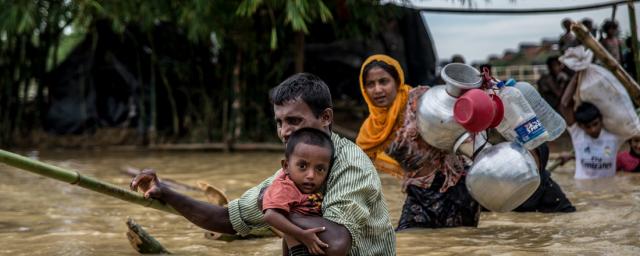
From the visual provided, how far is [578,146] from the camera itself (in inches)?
265

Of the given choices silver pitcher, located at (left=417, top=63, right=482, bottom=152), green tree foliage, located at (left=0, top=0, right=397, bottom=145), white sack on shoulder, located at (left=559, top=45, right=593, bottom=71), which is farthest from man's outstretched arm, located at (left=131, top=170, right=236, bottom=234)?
green tree foliage, located at (left=0, top=0, right=397, bottom=145)

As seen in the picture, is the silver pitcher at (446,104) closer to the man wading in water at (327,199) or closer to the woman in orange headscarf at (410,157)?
the woman in orange headscarf at (410,157)

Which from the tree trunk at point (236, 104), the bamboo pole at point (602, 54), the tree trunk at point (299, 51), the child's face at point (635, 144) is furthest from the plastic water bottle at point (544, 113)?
the tree trunk at point (236, 104)

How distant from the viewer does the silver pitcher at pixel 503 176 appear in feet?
11.6

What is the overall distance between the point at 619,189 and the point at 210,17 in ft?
15.5

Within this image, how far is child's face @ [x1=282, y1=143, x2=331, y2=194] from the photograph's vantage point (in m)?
2.64

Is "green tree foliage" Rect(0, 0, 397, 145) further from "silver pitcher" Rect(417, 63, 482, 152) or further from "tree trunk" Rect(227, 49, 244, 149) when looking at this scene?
"silver pitcher" Rect(417, 63, 482, 152)

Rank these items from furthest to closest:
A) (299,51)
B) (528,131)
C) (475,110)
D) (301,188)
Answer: (299,51) < (528,131) < (475,110) < (301,188)

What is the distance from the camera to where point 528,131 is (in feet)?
12.2

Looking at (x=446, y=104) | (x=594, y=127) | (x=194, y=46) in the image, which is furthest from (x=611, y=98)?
(x=194, y=46)

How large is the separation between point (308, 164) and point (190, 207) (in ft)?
2.04

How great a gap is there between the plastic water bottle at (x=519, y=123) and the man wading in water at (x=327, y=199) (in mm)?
1053

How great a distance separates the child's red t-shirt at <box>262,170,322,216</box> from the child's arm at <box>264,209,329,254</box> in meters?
0.03

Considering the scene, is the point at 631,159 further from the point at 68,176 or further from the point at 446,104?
the point at 68,176
